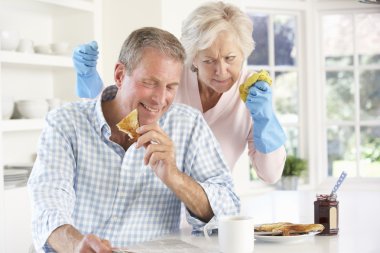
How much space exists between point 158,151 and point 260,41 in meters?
4.10

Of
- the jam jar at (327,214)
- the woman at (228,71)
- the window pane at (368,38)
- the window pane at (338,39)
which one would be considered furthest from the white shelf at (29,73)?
the jam jar at (327,214)

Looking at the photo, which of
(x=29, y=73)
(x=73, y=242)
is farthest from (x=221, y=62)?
(x=29, y=73)

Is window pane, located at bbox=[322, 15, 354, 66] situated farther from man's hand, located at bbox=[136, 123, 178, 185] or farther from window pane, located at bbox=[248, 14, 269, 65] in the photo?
man's hand, located at bbox=[136, 123, 178, 185]

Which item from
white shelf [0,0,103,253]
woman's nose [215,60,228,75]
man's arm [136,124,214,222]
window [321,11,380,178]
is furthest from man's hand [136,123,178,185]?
window [321,11,380,178]

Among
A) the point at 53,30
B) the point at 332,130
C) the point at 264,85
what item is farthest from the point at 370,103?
the point at 264,85

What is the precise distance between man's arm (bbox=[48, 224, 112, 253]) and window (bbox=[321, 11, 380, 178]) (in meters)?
4.45

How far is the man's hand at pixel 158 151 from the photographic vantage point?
6.17 ft

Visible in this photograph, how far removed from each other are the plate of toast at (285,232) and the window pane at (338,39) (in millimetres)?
4185

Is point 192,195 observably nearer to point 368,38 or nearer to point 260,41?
point 260,41

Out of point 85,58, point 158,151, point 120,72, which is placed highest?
point 85,58

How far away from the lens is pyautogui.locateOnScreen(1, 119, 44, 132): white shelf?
4.12 meters

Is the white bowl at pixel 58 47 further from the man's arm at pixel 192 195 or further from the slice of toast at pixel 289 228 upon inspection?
the slice of toast at pixel 289 228

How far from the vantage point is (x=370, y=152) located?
5.89 metres

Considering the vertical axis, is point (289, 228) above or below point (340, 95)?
below
